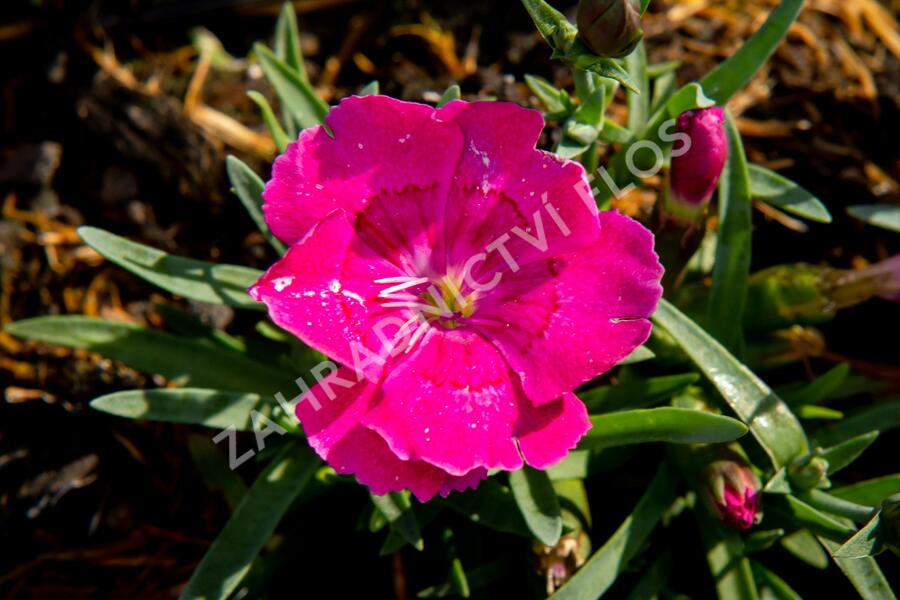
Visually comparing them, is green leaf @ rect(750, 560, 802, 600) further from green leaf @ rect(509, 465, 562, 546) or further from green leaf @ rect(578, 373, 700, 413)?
green leaf @ rect(509, 465, 562, 546)

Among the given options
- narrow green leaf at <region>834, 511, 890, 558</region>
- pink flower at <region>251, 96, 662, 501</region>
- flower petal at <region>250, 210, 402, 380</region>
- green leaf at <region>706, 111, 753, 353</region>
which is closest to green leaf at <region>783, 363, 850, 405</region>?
green leaf at <region>706, 111, 753, 353</region>

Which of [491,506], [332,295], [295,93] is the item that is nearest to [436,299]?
[332,295]

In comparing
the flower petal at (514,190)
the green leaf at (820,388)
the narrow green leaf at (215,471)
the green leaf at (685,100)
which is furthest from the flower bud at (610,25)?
the narrow green leaf at (215,471)

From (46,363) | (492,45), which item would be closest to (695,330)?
(492,45)

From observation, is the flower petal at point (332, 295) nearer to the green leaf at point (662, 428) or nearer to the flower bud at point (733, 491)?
the green leaf at point (662, 428)

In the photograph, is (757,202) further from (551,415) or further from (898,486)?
(551,415)
